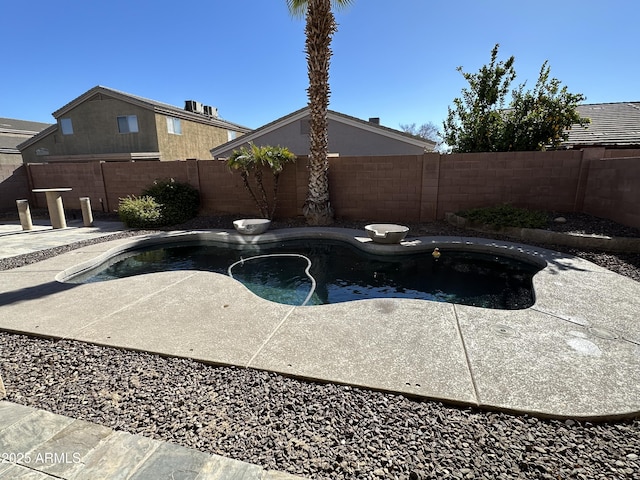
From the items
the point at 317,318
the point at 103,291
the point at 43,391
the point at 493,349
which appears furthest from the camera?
the point at 103,291

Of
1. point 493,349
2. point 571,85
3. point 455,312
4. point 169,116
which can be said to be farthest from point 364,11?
point 169,116

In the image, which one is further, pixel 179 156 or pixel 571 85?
pixel 179 156

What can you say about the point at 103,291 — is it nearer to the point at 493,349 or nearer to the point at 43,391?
the point at 43,391

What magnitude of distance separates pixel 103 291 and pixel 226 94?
87.2 ft

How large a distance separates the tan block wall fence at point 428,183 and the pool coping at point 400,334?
4303mm

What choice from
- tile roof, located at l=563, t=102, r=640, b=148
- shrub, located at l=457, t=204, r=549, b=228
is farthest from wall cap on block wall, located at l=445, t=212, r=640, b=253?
tile roof, located at l=563, t=102, r=640, b=148

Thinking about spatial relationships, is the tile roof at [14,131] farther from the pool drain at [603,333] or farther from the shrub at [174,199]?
the pool drain at [603,333]

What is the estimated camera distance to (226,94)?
90.1 feet

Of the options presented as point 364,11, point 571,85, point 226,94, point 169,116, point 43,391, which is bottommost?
point 43,391

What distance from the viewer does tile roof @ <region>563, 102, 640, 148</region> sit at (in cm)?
1195

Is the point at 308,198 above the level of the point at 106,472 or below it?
above

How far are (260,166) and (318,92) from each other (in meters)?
3.16

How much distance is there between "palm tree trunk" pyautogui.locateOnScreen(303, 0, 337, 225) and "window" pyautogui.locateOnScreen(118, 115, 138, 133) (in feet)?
54.0

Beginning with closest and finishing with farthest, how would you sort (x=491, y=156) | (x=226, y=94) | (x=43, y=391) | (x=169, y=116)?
(x=43, y=391) < (x=491, y=156) < (x=169, y=116) < (x=226, y=94)
